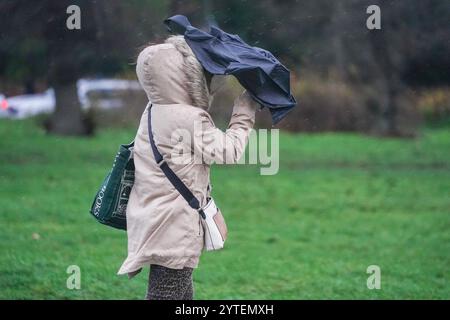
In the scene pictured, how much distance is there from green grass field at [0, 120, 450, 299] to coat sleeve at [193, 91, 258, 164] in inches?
86.4

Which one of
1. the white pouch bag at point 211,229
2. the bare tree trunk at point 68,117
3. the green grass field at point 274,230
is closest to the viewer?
the white pouch bag at point 211,229

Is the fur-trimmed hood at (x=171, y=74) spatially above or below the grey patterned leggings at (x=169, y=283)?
above

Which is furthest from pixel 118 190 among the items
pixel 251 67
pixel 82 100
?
pixel 82 100

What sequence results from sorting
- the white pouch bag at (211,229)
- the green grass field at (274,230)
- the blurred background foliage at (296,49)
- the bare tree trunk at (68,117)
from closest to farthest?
1. the white pouch bag at (211,229)
2. the green grass field at (274,230)
3. the blurred background foliage at (296,49)
4. the bare tree trunk at (68,117)

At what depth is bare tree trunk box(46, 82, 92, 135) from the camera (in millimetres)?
20328

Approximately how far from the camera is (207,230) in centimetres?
439

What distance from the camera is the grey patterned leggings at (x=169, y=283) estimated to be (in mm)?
4367

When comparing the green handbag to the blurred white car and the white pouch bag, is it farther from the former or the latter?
the blurred white car

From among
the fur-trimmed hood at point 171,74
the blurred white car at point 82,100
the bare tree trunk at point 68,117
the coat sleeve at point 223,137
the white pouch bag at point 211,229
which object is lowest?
the white pouch bag at point 211,229

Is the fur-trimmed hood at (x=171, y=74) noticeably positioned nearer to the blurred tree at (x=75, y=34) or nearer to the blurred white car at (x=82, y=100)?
the blurred tree at (x=75, y=34)

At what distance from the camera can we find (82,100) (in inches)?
928

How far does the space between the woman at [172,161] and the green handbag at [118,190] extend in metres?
0.08

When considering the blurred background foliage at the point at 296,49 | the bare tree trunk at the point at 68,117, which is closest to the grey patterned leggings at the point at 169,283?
the blurred background foliage at the point at 296,49

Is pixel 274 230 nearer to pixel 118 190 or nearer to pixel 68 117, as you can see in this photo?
pixel 118 190
